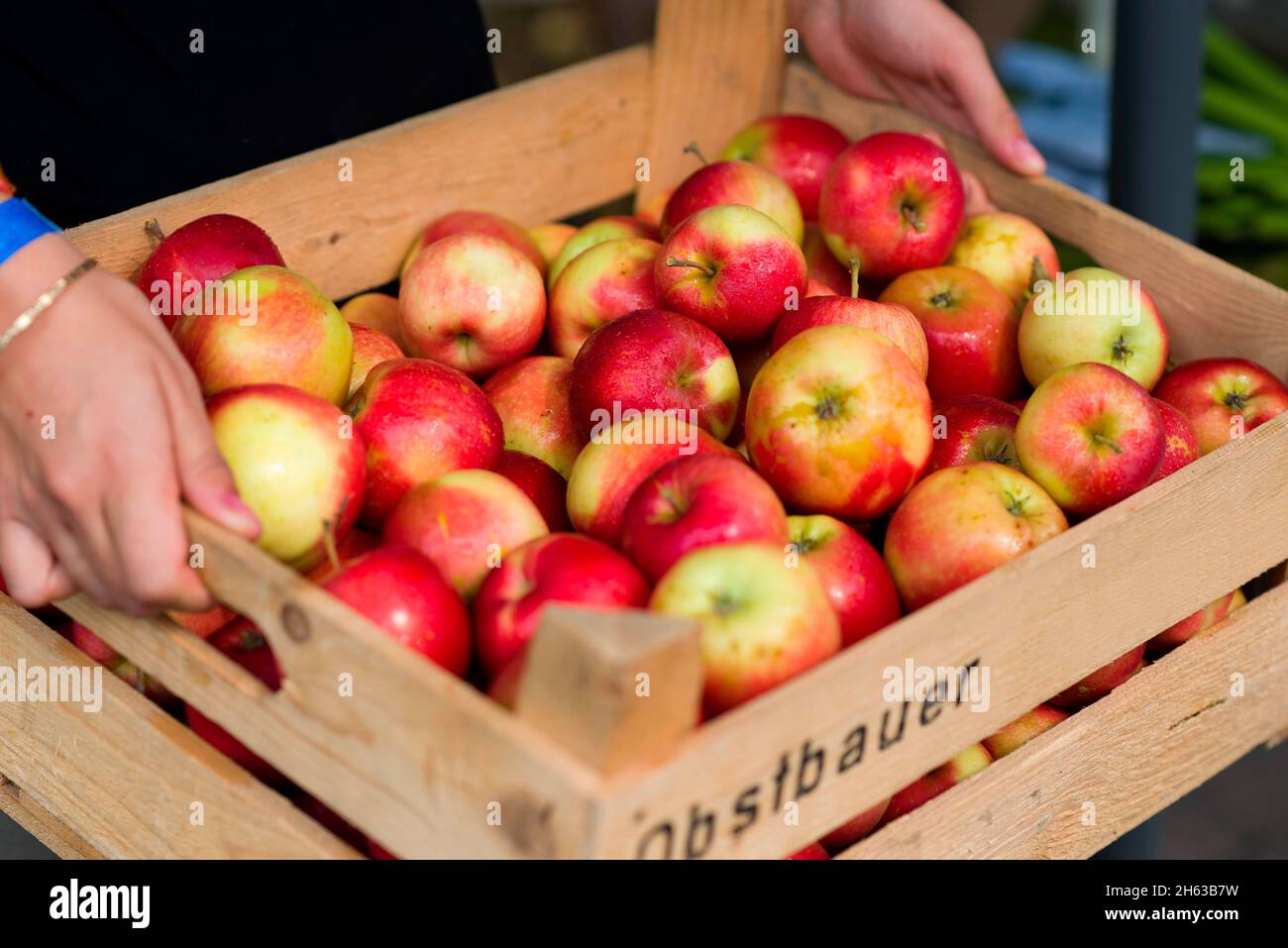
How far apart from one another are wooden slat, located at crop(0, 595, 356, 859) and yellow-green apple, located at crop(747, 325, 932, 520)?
538 millimetres

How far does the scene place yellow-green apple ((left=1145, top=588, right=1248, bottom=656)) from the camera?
4.80 feet

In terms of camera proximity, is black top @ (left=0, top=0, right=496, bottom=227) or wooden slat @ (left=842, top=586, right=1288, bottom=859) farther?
black top @ (left=0, top=0, right=496, bottom=227)

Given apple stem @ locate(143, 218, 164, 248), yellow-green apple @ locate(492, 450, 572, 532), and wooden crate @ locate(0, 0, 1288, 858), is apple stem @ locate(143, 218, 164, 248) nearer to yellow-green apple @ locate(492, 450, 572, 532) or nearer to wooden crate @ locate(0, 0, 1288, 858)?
wooden crate @ locate(0, 0, 1288, 858)

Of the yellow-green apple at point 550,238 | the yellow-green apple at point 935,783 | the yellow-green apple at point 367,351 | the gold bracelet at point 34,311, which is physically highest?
the gold bracelet at point 34,311

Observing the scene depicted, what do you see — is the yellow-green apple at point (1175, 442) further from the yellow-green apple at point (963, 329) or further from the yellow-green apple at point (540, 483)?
the yellow-green apple at point (540, 483)

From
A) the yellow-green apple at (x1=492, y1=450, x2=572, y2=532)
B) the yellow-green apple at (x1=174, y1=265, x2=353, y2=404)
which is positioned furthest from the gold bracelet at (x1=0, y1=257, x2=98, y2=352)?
the yellow-green apple at (x1=492, y1=450, x2=572, y2=532)

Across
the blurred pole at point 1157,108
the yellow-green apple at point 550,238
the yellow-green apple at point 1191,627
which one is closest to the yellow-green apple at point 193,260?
the yellow-green apple at point 550,238

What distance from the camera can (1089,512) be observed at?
1.40m

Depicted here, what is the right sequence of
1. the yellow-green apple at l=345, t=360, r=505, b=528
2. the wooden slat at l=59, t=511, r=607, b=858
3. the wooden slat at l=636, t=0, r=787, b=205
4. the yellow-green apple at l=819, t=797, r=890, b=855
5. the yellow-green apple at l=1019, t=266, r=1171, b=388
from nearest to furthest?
the wooden slat at l=59, t=511, r=607, b=858 < the yellow-green apple at l=819, t=797, r=890, b=855 < the yellow-green apple at l=345, t=360, r=505, b=528 < the yellow-green apple at l=1019, t=266, r=1171, b=388 < the wooden slat at l=636, t=0, r=787, b=205

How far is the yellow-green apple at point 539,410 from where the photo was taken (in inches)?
59.8

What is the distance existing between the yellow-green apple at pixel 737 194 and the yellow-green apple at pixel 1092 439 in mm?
419

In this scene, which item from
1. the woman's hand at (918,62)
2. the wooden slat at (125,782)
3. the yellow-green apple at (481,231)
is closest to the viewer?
the wooden slat at (125,782)

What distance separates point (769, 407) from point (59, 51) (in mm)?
957
